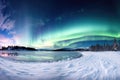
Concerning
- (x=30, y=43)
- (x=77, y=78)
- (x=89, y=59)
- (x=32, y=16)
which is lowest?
(x=77, y=78)

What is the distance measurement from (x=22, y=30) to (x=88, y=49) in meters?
0.42

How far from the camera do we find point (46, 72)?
1002 mm

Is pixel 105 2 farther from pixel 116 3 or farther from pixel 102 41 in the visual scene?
pixel 102 41

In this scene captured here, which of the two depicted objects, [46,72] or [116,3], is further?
[116,3]

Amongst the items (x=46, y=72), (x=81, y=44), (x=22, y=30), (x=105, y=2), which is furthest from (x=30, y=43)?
(x=105, y=2)

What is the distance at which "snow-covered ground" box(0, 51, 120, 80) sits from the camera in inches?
38.5

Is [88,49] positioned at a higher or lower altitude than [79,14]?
lower

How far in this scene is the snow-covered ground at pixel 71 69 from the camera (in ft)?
3.21

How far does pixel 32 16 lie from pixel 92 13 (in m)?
0.37

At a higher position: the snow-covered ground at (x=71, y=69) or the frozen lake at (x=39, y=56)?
the frozen lake at (x=39, y=56)

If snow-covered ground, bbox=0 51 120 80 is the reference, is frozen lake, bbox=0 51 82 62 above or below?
above

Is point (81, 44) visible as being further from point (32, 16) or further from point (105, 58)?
point (32, 16)

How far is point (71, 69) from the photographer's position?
1.03m

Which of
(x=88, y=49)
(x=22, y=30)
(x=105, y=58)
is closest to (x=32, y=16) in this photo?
(x=22, y=30)
